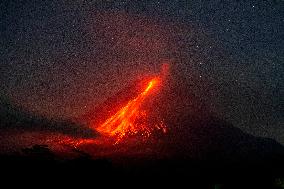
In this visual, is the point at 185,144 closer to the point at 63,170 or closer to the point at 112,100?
the point at 112,100

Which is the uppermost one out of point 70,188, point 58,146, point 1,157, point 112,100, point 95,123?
point 112,100

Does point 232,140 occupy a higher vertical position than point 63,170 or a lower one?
higher

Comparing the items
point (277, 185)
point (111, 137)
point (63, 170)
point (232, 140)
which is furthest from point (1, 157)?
point (232, 140)

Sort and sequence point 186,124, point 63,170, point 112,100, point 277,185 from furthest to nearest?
point 112,100
point 186,124
point 277,185
point 63,170

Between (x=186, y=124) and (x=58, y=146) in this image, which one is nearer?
(x=58, y=146)

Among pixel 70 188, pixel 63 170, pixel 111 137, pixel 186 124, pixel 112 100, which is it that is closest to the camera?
pixel 70 188

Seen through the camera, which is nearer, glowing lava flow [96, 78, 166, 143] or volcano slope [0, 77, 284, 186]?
volcano slope [0, 77, 284, 186]

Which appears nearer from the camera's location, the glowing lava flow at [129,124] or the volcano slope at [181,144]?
the volcano slope at [181,144]

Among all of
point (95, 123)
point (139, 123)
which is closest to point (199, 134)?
point (139, 123)
